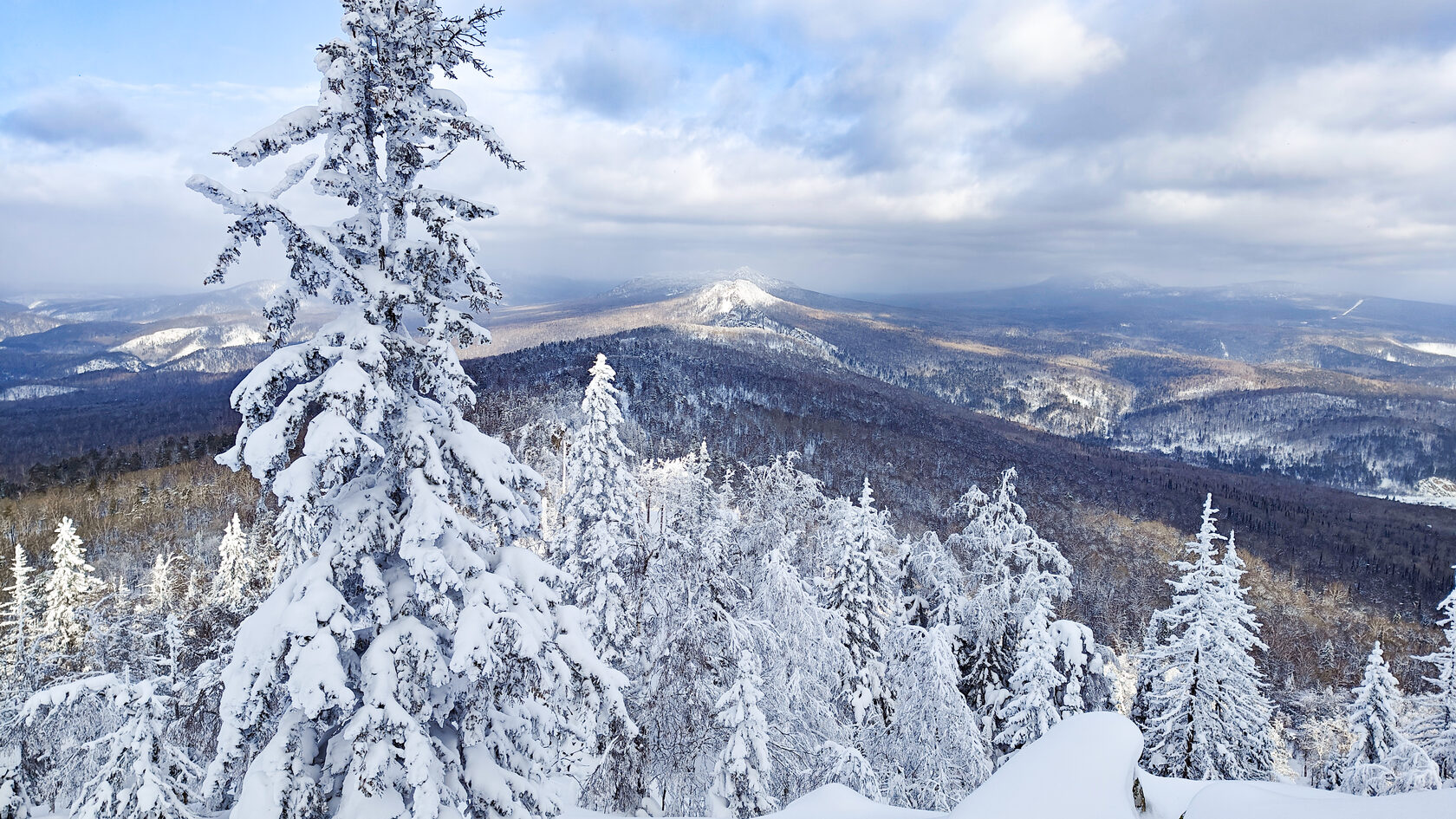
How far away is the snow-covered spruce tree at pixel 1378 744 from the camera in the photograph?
18.7 meters

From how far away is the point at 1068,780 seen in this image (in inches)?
230

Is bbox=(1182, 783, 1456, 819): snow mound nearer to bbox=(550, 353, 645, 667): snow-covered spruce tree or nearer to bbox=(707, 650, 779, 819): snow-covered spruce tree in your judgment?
bbox=(707, 650, 779, 819): snow-covered spruce tree

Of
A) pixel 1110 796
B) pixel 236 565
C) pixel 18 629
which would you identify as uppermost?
pixel 1110 796

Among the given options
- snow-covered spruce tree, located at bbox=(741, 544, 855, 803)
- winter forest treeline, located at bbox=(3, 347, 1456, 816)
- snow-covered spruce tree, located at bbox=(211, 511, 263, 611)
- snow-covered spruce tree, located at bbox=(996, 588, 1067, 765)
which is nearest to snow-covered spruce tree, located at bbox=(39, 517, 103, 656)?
snow-covered spruce tree, located at bbox=(211, 511, 263, 611)

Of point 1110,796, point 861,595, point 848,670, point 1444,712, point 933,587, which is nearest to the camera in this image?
point 1110,796

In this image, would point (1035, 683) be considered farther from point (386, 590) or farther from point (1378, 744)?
point (386, 590)

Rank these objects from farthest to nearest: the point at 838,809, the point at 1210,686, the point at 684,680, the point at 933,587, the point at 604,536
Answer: the point at 933,587
the point at 1210,686
the point at 604,536
the point at 684,680
the point at 838,809

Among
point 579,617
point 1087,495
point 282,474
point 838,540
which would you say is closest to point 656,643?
point 838,540

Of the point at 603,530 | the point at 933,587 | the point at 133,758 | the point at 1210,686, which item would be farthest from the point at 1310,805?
the point at 1210,686

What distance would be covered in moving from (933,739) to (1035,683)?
3126 millimetres

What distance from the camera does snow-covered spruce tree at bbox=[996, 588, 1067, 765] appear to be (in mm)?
16000

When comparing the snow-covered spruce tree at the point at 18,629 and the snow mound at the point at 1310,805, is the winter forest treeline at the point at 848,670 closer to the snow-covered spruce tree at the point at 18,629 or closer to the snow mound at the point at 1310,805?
the snow mound at the point at 1310,805

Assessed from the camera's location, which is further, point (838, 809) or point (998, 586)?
point (998, 586)

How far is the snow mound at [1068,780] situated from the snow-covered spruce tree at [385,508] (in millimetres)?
4502
